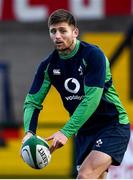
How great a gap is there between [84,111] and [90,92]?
0.17 metres

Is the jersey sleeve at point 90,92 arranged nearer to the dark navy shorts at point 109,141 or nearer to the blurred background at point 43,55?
the dark navy shorts at point 109,141

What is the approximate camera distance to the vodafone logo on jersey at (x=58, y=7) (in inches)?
561

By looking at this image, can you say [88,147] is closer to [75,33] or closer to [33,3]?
[75,33]

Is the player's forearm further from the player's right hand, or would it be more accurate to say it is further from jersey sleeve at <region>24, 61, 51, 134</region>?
A: jersey sleeve at <region>24, 61, 51, 134</region>

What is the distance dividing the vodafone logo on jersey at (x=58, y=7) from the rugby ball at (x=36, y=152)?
7336mm

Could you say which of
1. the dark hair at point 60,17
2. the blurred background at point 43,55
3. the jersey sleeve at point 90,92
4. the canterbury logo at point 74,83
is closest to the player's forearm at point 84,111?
the jersey sleeve at point 90,92

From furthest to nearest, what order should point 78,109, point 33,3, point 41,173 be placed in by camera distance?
point 33,3
point 41,173
point 78,109

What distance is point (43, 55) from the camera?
2105 centimetres

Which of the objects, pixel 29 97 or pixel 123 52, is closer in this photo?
pixel 29 97

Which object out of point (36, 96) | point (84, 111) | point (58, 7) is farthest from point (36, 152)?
point (58, 7)

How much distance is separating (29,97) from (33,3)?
7.08 m

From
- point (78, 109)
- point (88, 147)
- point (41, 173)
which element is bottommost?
point (41, 173)

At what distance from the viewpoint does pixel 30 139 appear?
715 centimetres

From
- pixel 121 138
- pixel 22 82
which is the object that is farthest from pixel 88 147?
pixel 22 82
